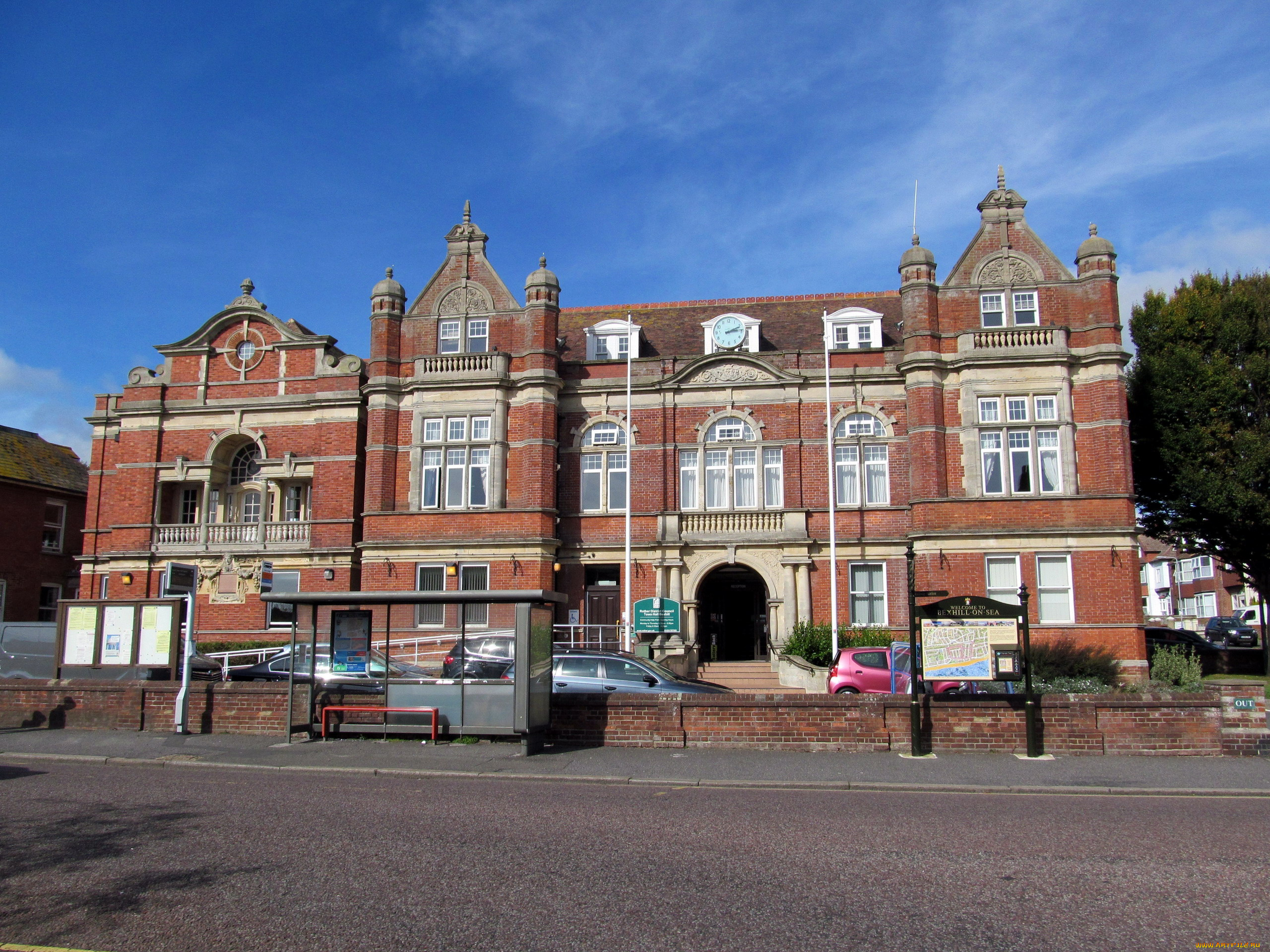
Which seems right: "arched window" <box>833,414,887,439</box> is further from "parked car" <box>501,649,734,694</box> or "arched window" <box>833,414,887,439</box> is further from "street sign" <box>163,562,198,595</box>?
"street sign" <box>163,562,198,595</box>

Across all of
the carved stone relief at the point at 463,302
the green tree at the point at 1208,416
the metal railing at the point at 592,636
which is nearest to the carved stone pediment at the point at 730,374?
the carved stone relief at the point at 463,302

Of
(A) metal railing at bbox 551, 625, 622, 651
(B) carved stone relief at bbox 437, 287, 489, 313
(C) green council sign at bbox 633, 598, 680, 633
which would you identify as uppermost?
(B) carved stone relief at bbox 437, 287, 489, 313

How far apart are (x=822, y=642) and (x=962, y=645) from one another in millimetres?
9975

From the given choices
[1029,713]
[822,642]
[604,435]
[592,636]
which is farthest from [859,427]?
[1029,713]

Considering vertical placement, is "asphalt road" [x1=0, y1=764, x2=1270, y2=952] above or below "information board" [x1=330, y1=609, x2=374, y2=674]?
below

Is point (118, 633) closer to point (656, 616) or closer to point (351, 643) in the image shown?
point (351, 643)

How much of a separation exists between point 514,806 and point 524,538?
17.1 meters

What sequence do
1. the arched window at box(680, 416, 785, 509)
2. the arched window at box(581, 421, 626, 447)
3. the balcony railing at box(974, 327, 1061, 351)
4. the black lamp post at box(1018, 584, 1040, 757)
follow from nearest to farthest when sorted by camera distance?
the black lamp post at box(1018, 584, 1040, 757), the balcony railing at box(974, 327, 1061, 351), the arched window at box(680, 416, 785, 509), the arched window at box(581, 421, 626, 447)

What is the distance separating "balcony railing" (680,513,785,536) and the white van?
16.0 meters

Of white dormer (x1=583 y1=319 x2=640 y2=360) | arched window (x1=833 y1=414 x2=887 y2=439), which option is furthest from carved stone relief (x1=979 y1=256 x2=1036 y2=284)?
white dormer (x1=583 y1=319 x2=640 y2=360)

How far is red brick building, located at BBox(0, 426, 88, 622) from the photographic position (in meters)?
35.1

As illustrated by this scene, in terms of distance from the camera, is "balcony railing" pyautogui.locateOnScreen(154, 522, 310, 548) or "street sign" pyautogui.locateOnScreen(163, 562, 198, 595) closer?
"street sign" pyautogui.locateOnScreen(163, 562, 198, 595)

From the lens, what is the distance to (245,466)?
104 feet

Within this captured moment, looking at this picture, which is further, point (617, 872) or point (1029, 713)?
point (1029, 713)
